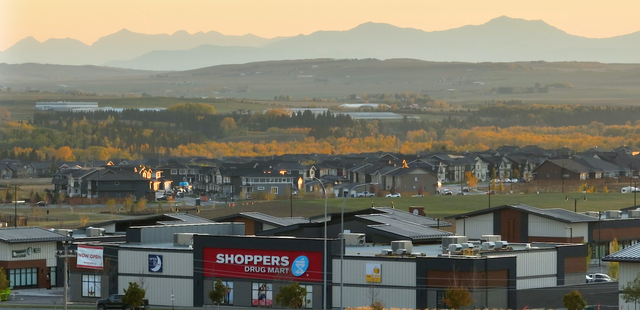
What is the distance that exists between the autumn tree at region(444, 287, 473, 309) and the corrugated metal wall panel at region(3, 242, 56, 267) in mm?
22572

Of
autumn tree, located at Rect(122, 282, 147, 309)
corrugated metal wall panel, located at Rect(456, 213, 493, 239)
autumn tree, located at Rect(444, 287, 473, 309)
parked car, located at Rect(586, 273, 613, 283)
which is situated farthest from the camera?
corrugated metal wall panel, located at Rect(456, 213, 493, 239)

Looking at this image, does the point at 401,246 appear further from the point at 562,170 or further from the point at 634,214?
the point at 562,170

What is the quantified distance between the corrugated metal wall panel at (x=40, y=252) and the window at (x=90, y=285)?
5375 mm

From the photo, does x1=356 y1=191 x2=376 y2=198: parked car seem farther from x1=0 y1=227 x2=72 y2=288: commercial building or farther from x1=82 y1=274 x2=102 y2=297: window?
x1=82 y1=274 x2=102 y2=297: window

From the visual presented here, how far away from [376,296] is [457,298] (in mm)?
4170

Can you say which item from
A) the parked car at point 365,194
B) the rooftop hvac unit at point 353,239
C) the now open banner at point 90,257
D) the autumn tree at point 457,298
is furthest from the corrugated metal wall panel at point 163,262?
the parked car at point 365,194

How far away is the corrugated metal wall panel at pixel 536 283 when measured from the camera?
45656 millimetres

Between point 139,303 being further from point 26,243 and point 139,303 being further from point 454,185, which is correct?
point 454,185

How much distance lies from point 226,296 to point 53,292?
396 inches

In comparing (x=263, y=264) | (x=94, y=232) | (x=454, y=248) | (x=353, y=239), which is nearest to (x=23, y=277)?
(x=94, y=232)

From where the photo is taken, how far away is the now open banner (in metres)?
52.5

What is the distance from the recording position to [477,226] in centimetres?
6562

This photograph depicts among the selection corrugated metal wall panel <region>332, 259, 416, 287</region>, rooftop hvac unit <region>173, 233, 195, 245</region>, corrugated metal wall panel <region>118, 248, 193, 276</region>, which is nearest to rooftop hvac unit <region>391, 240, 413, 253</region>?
corrugated metal wall panel <region>332, 259, 416, 287</region>

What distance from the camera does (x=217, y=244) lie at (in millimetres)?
49438
